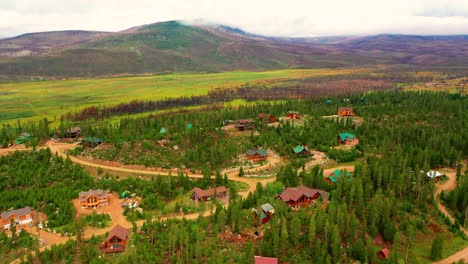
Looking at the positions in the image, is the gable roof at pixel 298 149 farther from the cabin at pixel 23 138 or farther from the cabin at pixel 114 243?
the cabin at pixel 23 138

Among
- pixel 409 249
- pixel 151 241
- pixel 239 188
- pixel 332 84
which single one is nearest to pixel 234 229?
pixel 151 241

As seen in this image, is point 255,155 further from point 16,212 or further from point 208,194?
point 16,212

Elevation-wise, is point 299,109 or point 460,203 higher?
point 299,109

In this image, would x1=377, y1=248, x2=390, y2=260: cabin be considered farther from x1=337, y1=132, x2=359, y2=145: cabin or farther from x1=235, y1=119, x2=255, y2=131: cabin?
x1=235, y1=119, x2=255, y2=131: cabin

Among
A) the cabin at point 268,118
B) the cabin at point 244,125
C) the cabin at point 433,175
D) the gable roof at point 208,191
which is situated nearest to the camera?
the gable roof at point 208,191

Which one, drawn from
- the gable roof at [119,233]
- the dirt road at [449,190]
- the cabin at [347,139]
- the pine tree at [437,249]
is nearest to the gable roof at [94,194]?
the gable roof at [119,233]

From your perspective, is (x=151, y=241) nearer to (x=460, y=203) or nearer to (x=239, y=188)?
(x=239, y=188)
